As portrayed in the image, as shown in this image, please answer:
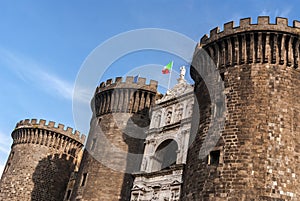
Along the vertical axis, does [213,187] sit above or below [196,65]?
A: below

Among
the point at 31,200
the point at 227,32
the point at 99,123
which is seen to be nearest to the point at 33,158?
the point at 31,200

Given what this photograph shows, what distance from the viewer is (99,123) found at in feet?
93.5

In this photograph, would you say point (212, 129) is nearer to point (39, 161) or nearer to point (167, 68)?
point (167, 68)

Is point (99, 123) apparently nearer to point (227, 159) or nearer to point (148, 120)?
point (148, 120)

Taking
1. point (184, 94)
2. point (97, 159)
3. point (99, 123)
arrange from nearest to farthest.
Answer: point (184, 94)
point (97, 159)
point (99, 123)

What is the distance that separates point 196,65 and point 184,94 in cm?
357

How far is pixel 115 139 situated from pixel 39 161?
12.3 m

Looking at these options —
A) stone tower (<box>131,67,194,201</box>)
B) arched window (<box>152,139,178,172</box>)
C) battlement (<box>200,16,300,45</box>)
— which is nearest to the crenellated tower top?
stone tower (<box>131,67,194,201</box>)

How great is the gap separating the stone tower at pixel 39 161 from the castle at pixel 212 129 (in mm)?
8819

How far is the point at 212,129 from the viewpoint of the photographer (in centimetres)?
1762

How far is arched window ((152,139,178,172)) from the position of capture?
78.5ft

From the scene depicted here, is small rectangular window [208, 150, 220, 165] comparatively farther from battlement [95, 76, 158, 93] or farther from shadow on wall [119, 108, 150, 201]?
battlement [95, 76, 158, 93]

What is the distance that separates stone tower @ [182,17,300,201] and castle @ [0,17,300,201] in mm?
44

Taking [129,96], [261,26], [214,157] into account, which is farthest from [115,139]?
[261,26]
